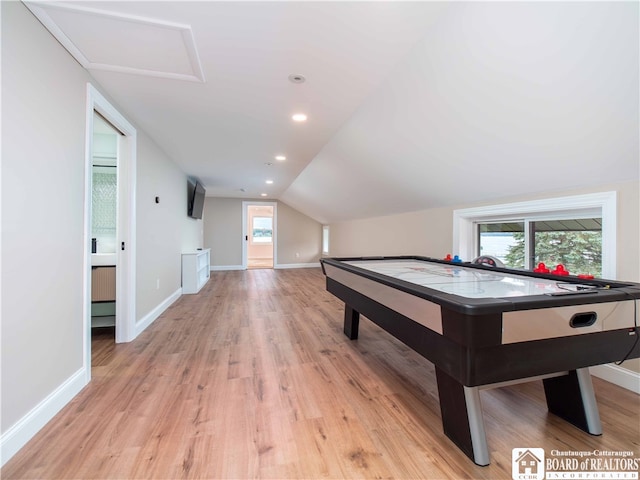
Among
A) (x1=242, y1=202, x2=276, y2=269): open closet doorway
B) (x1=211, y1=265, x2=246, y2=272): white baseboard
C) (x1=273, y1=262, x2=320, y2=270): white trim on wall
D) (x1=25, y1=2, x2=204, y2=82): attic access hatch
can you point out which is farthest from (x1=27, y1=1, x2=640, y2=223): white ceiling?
(x1=242, y1=202, x2=276, y2=269): open closet doorway

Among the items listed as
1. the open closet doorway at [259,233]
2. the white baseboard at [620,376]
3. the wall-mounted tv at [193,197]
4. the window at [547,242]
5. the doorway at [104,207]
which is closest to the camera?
the white baseboard at [620,376]

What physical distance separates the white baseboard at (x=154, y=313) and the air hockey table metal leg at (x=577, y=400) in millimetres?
3432

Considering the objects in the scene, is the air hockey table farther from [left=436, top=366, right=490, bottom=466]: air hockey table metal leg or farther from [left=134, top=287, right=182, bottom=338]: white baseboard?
[left=134, top=287, right=182, bottom=338]: white baseboard

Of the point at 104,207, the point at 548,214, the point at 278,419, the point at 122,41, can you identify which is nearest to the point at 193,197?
the point at 104,207

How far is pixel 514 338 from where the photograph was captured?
1.13m

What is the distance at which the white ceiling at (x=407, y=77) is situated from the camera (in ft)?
4.51

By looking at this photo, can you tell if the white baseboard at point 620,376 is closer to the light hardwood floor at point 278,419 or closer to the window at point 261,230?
the light hardwood floor at point 278,419

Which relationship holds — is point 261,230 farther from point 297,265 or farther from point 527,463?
point 527,463

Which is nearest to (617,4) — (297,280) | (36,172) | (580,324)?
(580,324)

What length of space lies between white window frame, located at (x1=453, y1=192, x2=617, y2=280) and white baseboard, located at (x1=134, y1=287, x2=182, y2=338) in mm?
3587

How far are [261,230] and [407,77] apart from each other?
377 inches

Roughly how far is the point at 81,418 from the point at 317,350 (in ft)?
5.31

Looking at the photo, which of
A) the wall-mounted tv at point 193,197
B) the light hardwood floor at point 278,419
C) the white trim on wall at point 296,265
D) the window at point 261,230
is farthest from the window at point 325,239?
the light hardwood floor at point 278,419

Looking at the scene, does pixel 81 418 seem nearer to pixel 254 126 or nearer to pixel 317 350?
pixel 317 350
